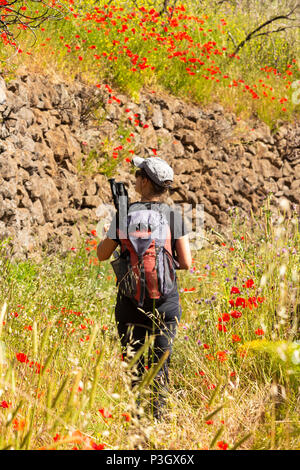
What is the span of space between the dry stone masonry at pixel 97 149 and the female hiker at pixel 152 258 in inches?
77.9

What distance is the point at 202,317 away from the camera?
352cm

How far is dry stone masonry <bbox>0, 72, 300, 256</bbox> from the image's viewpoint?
5926 millimetres

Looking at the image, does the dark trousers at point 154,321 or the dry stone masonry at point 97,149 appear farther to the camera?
the dry stone masonry at point 97,149

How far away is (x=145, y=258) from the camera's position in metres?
2.64

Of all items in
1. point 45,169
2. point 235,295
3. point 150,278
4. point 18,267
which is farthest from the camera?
point 45,169

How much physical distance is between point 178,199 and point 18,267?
396 cm

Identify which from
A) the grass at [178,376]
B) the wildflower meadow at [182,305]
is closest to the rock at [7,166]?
the wildflower meadow at [182,305]

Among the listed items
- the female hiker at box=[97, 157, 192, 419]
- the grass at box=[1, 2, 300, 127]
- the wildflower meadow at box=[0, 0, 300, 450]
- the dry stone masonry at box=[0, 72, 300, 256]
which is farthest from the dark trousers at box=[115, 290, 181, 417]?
the grass at box=[1, 2, 300, 127]

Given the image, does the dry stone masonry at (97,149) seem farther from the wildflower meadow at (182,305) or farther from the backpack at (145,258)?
the backpack at (145,258)

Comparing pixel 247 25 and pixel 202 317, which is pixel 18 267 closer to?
pixel 202 317

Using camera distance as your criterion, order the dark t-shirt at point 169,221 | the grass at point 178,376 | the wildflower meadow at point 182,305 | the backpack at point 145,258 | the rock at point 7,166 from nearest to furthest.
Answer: the grass at point 178,376, the wildflower meadow at point 182,305, the backpack at point 145,258, the dark t-shirt at point 169,221, the rock at point 7,166

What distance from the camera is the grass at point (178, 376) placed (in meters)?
1.62

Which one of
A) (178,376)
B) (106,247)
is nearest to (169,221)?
(106,247)
